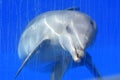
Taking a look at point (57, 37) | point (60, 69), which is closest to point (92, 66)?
point (60, 69)

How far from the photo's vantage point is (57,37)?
5.84 meters

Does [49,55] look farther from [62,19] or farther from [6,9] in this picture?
[6,9]

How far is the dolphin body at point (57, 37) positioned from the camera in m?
5.54

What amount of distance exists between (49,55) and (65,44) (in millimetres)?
595

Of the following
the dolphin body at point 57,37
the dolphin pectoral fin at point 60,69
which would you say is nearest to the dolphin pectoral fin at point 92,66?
the dolphin body at point 57,37

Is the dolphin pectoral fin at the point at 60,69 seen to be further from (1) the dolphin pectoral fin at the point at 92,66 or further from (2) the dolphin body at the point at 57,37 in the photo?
(1) the dolphin pectoral fin at the point at 92,66

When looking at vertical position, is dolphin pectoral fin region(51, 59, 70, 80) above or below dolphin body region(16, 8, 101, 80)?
below

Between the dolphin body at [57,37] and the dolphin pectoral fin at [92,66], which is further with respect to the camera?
the dolphin pectoral fin at [92,66]

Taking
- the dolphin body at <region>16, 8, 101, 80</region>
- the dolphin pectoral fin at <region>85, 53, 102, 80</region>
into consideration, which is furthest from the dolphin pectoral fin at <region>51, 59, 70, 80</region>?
the dolphin pectoral fin at <region>85, 53, 102, 80</region>

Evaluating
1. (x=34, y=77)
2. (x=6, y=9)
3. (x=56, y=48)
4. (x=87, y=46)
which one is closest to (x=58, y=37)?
(x=56, y=48)

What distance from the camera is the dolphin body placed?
5.54 meters

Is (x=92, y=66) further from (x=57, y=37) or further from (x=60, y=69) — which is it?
(x=57, y=37)

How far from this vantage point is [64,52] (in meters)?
5.70

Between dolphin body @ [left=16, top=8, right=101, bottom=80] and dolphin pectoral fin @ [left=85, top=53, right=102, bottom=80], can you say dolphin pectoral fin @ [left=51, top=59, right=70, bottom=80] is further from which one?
dolphin pectoral fin @ [left=85, top=53, right=102, bottom=80]
